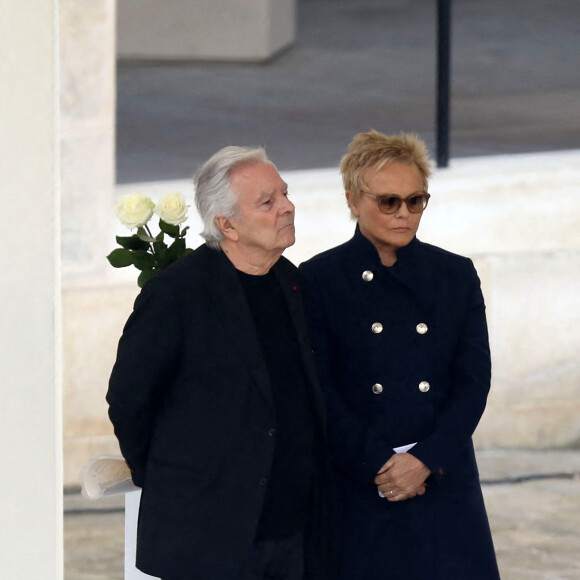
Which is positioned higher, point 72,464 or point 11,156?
point 11,156

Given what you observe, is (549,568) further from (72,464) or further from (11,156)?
(11,156)

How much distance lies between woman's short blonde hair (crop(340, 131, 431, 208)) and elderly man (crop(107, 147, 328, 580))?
277 mm

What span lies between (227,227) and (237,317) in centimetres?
21

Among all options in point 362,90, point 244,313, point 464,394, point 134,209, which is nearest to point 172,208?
point 134,209

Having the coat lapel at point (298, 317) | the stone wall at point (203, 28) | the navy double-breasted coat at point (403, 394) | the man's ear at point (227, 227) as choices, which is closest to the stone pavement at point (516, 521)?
the navy double-breasted coat at point (403, 394)

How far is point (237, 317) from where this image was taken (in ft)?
9.76

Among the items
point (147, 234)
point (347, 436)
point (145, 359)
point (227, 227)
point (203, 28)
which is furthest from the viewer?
point (203, 28)

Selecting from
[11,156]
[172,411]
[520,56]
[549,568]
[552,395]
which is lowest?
[549,568]

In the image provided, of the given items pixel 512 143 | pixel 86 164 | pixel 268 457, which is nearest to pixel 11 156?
pixel 268 457

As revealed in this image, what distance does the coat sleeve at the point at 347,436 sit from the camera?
3.17 meters

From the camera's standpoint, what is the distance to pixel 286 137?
1109 cm

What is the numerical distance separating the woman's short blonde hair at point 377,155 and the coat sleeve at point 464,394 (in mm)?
334

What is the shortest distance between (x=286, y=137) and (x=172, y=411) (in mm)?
8270

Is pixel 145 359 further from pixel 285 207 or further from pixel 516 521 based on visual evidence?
pixel 516 521
